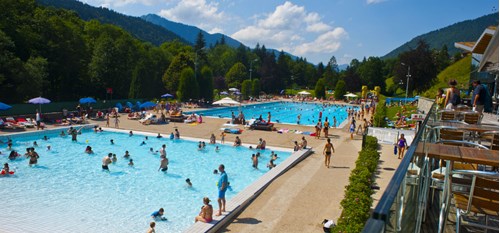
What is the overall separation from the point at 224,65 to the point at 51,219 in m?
81.9

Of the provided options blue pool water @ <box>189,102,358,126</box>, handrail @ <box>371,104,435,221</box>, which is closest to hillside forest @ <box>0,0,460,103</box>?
blue pool water @ <box>189,102,358,126</box>

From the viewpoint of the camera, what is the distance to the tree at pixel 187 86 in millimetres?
44994

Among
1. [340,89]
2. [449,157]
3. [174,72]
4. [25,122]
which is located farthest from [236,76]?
[449,157]

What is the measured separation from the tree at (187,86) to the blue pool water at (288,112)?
3.96 meters

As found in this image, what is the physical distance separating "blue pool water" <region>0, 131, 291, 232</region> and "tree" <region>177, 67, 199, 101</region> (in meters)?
22.1

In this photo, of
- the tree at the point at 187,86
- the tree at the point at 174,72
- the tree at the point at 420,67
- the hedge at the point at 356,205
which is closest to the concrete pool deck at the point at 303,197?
the hedge at the point at 356,205

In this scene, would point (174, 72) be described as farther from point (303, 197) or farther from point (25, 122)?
point (303, 197)

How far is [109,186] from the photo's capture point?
49.9 ft

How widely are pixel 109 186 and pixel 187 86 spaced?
102 feet

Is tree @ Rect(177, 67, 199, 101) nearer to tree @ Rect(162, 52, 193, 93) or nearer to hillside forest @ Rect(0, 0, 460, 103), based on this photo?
hillside forest @ Rect(0, 0, 460, 103)

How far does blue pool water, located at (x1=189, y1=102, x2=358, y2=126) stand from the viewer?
41.7 metres

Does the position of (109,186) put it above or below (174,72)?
below

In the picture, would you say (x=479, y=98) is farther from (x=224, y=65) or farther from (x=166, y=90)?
(x=224, y=65)

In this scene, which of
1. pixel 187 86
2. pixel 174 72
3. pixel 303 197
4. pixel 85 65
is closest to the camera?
pixel 303 197
